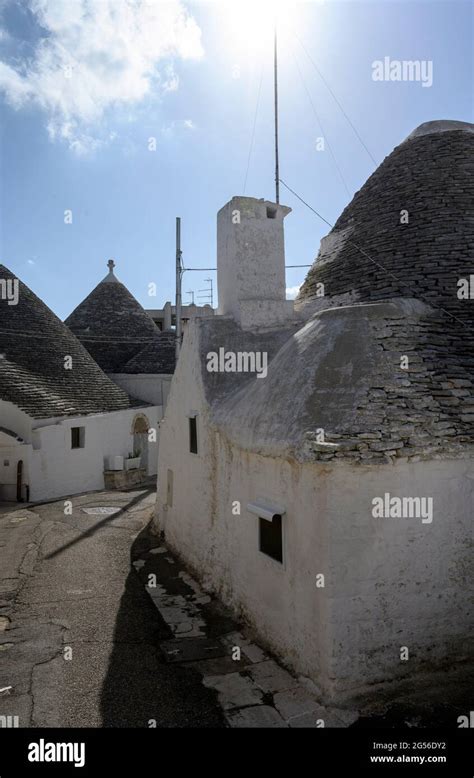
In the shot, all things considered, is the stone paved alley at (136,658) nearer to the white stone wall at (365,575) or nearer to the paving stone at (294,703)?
the paving stone at (294,703)

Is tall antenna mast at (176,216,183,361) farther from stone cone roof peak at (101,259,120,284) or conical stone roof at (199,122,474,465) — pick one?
stone cone roof peak at (101,259,120,284)

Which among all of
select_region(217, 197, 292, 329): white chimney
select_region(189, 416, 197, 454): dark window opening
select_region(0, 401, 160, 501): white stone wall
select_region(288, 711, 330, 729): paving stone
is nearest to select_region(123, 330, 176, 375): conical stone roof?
select_region(0, 401, 160, 501): white stone wall

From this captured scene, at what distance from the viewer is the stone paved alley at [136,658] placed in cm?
559

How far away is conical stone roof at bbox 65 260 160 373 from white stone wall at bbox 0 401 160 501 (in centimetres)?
621

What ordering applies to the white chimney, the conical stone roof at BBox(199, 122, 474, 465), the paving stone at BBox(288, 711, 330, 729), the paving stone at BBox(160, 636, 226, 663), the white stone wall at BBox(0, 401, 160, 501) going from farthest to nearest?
the white stone wall at BBox(0, 401, 160, 501) < the white chimney < the paving stone at BBox(160, 636, 226, 663) < the conical stone roof at BBox(199, 122, 474, 465) < the paving stone at BBox(288, 711, 330, 729)

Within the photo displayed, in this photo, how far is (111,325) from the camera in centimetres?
2672

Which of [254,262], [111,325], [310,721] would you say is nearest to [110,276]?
[111,325]

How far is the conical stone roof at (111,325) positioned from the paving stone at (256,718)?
20.2m

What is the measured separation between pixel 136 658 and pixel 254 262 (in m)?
6.72

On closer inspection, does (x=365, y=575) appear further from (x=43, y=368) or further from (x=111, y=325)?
(x=111, y=325)

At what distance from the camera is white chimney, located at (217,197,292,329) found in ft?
32.7

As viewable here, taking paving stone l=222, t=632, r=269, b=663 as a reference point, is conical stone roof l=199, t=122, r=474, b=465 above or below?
above

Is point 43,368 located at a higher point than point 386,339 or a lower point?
higher

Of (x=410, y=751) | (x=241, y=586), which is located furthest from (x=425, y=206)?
(x=410, y=751)
